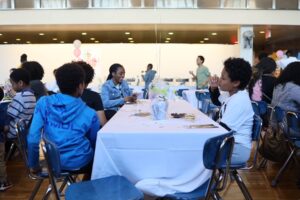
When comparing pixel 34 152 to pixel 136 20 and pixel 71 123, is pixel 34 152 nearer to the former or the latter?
pixel 71 123

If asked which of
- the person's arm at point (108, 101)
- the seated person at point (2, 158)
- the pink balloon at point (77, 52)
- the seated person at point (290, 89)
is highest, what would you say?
the pink balloon at point (77, 52)

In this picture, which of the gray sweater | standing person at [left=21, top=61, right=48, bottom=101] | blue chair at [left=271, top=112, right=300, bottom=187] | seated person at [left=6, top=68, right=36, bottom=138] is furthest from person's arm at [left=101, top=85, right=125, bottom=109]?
blue chair at [left=271, top=112, right=300, bottom=187]

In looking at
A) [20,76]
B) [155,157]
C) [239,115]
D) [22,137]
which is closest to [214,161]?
[155,157]

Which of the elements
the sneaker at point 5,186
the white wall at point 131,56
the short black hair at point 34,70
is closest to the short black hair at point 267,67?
the short black hair at point 34,70

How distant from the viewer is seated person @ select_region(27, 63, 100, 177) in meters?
2.21

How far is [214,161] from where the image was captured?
1841mm

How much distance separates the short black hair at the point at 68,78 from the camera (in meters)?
2.25

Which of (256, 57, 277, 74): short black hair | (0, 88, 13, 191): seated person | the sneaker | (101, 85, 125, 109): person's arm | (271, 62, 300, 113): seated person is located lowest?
the sneaker

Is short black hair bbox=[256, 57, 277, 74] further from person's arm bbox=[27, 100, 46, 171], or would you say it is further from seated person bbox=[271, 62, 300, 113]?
person's arm bbox=[27, 100, 46, 171]

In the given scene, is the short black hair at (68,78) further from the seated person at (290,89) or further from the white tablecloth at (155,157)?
the seated person at (290,89)

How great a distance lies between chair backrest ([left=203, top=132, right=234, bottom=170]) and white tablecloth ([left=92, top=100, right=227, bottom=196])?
0.22 meters

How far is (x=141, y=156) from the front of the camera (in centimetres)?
210

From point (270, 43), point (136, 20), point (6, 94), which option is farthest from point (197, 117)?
point (270, 43)

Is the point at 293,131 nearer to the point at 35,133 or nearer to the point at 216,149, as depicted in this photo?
the point at 216,149
